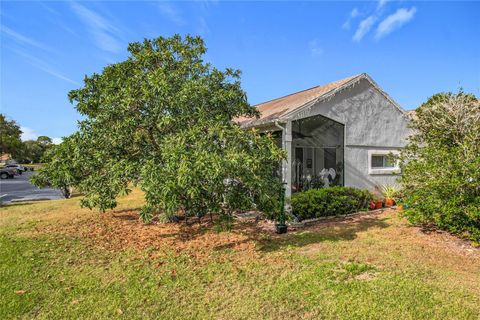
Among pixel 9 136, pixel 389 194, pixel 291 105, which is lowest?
pixel 389 194

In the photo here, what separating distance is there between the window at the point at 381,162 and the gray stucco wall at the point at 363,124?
→ 0.36m

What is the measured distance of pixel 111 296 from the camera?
4359mm

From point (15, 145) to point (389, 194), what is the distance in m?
66.1

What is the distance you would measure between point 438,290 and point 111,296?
4983mm

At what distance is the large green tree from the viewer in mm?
5656

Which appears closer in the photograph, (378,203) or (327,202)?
(327,202)

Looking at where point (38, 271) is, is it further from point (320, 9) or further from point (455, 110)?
point (455, 110)

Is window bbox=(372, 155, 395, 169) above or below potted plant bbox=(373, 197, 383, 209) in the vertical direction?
above

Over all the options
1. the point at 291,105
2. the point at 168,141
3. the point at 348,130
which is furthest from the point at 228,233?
the point at 348,130

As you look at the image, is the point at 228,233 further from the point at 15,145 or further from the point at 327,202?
the point at 15,145

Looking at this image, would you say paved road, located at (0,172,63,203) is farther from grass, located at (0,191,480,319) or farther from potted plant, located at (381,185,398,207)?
potted plant, located at (381,185,398,207)

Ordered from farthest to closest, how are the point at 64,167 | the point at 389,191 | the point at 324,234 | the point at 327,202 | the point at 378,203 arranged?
the point at 389,191, the point at 378,203, the point at 327,202, the point at 324,234, the point at 64,167

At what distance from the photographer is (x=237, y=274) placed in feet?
16.9

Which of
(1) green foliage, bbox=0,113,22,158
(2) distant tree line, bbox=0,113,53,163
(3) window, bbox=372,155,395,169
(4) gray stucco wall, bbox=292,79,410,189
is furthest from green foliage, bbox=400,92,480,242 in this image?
(1) green foliage, bbox=0,113,22,158
